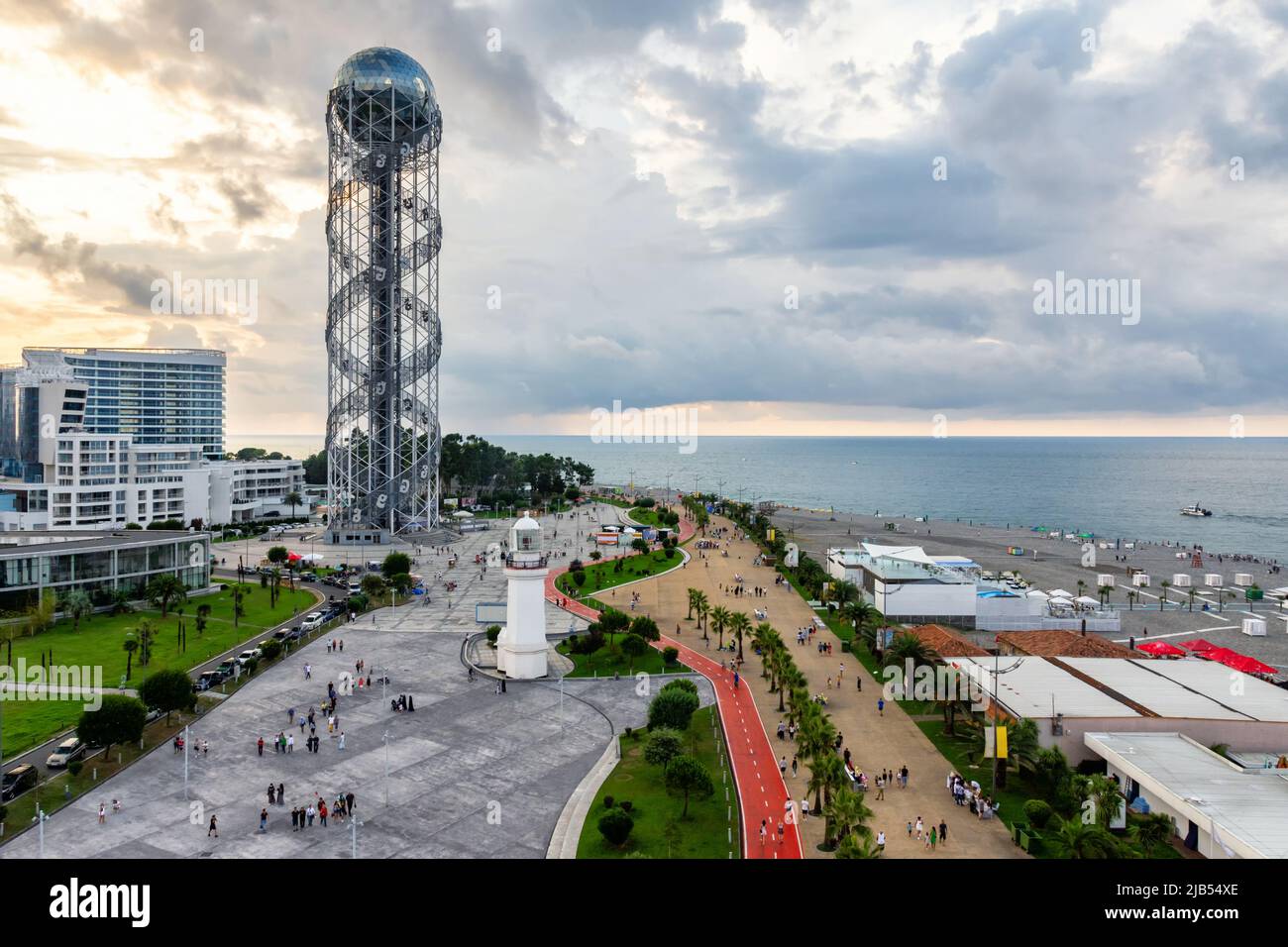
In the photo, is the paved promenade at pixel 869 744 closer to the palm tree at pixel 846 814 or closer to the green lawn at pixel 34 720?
the palm tree at pixel 846 814

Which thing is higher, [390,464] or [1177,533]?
[390,464]

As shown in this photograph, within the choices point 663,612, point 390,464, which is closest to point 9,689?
point 663,612

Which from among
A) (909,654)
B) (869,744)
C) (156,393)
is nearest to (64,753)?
(869,744)

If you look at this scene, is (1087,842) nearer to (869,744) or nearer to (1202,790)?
(1202,790)

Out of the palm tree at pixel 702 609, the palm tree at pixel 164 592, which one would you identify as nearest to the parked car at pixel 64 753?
the palm tree at pixel 164 592

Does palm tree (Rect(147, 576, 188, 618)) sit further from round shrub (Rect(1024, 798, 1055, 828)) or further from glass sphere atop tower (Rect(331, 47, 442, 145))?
glass sphere atop tower (Rect(331, 47, 442, 145))
